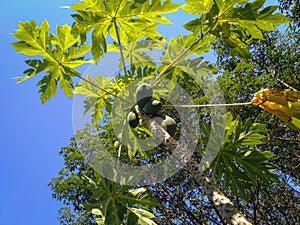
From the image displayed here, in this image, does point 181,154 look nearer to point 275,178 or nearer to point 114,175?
point 114,175

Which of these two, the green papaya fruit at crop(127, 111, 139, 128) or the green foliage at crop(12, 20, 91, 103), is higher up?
the green foliage at crop(12, 20, 91, 103)

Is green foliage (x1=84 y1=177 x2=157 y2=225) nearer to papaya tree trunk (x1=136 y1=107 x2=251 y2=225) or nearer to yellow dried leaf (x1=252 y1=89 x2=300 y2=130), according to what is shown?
papaya tree trunk (x1=136 y1=107 x2=251 y2=225)

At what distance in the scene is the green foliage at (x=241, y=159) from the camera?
292 centimetres

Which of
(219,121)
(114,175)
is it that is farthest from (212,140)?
(114,175)

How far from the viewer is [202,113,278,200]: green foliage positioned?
292 centimetres

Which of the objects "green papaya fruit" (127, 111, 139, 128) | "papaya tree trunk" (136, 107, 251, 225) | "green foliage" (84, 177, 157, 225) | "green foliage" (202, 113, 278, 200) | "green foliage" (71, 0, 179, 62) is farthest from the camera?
"green papaya fruit" (127, 111, 139, 128)

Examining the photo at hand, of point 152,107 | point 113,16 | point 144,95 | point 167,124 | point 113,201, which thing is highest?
point 113,16

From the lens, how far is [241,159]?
9.61 ft

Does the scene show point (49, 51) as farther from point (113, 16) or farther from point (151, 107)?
point (151, 107)

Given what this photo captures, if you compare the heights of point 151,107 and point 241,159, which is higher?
point 151,107

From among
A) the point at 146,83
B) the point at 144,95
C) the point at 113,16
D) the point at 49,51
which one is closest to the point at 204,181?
the point at 144,95

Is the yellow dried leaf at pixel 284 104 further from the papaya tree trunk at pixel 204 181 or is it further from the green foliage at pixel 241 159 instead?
the papaya tree trunk at pixel 204 181

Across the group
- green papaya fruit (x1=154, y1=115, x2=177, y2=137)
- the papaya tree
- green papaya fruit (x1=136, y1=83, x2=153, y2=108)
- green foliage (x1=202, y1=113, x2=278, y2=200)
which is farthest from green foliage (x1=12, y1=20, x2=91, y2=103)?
green foliage (x1=202, y1=113, x2=278, y2=200)

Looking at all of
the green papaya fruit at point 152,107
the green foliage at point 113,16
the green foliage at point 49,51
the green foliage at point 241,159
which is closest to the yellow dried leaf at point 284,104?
the green foliage at point 241,159
